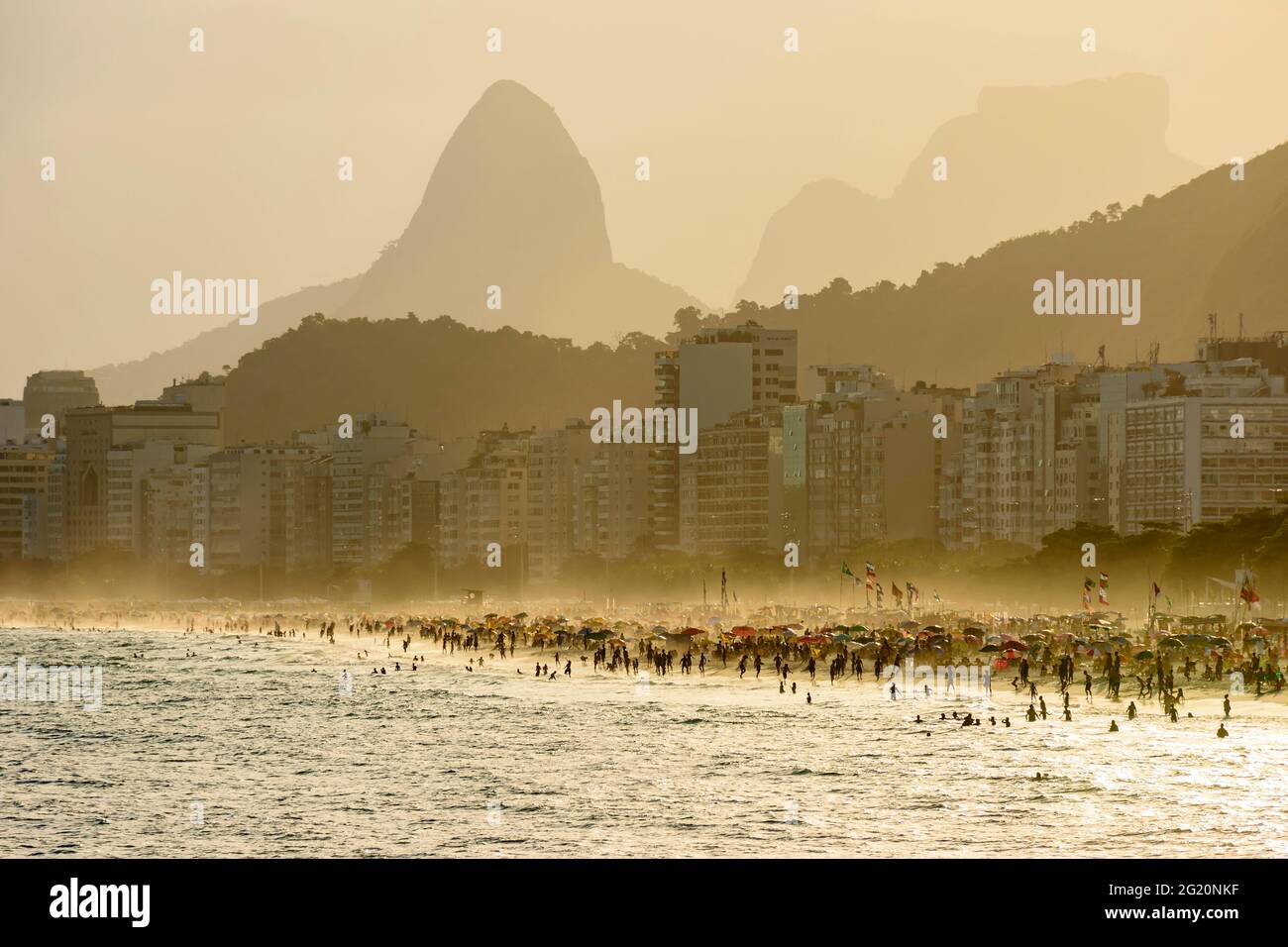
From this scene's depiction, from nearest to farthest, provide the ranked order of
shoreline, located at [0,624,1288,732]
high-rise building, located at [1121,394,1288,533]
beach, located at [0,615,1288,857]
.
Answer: beach, located at [0,615,1288,857]
shoreline, located at [0,624,1288,732]
high-rise building, located at [1121,394,1288,533]

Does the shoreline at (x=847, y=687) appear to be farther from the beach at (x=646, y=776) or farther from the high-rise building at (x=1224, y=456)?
the high-rise building at (x=1224, y=456)

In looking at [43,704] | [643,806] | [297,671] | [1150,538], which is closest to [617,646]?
[297,671]

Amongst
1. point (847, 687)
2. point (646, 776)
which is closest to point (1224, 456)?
point (847, 687)

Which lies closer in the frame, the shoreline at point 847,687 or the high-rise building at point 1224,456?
the shoreline at point 847,687

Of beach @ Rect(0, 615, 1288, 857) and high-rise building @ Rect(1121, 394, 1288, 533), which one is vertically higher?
high-rise building @ Rect(1121, 394, 1288, 533)

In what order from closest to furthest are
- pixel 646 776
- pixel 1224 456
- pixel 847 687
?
pixel 646 776 → pixel 847 687 → pixel 1224 456

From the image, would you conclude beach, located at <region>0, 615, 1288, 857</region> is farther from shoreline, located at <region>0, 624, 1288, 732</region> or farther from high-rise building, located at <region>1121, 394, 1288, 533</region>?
high-rise building, located at <region>1121, 394, 1288, 533</region>

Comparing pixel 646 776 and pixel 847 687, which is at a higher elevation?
pixel 847 687

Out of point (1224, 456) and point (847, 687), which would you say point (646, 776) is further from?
point (1224, 456)

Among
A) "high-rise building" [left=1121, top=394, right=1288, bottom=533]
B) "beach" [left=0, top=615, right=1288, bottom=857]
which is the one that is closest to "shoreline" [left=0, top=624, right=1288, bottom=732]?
"beach" [left=0, top=615, right=1288, bottom=857]

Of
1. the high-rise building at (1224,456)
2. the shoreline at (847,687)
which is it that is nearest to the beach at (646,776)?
the shoreline at (847,687)

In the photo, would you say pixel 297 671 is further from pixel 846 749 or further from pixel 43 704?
pixel 846 749
